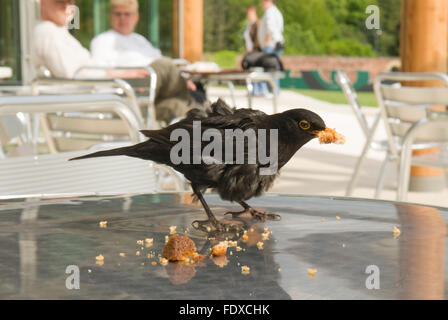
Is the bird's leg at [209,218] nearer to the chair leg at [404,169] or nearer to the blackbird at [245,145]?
the blackbird at [245,145]

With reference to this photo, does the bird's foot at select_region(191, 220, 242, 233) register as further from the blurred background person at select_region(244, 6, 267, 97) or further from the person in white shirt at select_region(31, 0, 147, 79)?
the blurred background person at select_region(244, 6, 267, 97)

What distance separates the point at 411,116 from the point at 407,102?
71mm

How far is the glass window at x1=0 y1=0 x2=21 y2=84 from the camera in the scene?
845 centimetres

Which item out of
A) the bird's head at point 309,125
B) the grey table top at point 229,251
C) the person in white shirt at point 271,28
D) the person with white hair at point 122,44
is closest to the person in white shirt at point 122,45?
the person with white hair at point 122,44

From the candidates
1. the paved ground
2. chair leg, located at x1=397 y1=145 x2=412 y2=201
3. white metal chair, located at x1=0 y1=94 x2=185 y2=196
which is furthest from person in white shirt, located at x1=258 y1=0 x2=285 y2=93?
white metal chair, located at x1=0 y1=94 x2=185 y2=196

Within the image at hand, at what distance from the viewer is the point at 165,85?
4242 millimetres

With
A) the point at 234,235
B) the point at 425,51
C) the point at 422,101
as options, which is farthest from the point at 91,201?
the point at 425,51

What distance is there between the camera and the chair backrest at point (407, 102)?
3480 millimetres

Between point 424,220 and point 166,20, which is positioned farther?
point 166,20

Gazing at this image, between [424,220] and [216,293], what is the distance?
0.54 metres

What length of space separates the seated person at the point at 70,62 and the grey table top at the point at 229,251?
2.86 metres

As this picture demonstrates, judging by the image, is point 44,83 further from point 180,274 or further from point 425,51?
point 180,274
